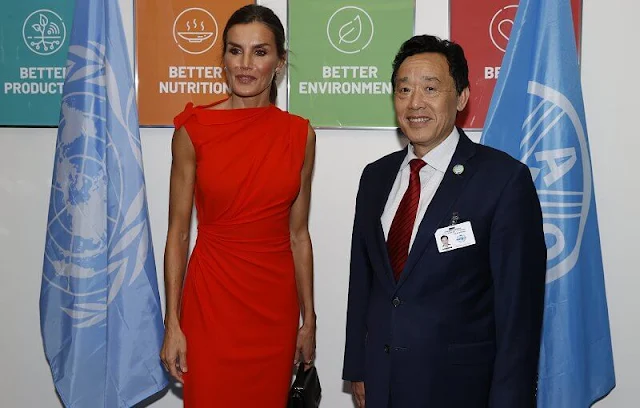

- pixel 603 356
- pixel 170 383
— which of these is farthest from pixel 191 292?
pixel 603 356

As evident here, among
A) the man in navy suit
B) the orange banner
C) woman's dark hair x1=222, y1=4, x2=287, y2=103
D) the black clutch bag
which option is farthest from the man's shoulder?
the orange banner

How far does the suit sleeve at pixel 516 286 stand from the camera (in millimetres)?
1815

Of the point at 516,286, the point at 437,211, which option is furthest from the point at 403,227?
the point at 516,286

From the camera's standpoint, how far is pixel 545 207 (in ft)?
9.04

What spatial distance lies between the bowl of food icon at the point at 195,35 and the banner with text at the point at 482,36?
43.6 inches

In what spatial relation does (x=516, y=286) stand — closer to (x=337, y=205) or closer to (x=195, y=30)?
(x=337, y=205)

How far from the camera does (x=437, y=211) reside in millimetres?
1885

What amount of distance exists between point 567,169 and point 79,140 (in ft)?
6.40

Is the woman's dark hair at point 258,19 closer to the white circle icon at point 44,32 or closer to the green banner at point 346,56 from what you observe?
the green banner at point 346,56

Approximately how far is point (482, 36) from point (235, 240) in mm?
1464

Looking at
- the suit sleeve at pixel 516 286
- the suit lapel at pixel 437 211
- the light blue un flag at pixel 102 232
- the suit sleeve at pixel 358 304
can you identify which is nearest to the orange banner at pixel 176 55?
the light blue un flag at pixel 102 232

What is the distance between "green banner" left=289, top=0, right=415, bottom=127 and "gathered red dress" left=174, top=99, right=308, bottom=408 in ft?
2.35

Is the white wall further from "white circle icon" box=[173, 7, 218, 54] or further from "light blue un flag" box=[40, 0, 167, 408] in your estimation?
"light blue un flag" box=[40, 0, 167, 408]

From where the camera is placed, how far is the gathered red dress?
95.0 inches
